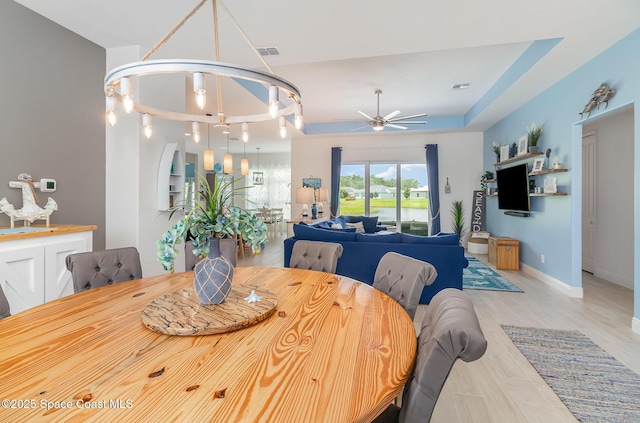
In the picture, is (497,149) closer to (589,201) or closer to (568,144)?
(589,201)

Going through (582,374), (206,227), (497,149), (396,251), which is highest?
(497,149)

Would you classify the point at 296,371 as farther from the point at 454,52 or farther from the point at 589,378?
the point at 454,52

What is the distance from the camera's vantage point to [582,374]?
85.0 inches

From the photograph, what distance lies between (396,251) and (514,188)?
3.04 m

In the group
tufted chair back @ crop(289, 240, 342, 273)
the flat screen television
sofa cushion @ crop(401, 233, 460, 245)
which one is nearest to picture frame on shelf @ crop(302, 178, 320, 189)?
the flat screen television

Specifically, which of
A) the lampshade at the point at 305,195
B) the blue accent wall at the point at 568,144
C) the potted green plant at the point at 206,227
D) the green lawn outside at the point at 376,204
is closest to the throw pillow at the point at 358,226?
the lampshade at the point at 305,195

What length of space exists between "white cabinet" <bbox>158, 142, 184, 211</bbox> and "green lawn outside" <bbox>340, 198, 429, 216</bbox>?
5.10 meters

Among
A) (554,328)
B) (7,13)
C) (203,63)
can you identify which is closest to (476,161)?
(554,328)

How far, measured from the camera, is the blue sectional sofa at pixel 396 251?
3627 millimetres

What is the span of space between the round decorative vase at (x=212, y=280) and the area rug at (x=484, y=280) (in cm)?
367

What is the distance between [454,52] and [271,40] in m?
2.37

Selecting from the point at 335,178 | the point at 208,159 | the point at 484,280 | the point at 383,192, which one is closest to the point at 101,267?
the point at 208,159

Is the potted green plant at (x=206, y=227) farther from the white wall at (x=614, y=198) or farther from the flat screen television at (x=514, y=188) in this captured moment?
the white wall at (x=614, y=198)

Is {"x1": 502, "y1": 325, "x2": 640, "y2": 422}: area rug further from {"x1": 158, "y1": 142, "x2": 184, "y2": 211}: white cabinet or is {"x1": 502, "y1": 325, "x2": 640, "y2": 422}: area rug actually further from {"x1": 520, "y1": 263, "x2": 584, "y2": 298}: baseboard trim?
{"x1": 158, "y1": 142, "x2": 184, "y2": 211}: white cabinet
